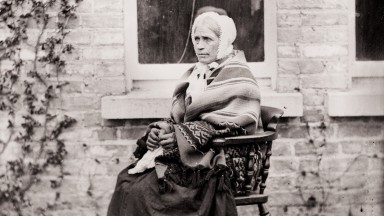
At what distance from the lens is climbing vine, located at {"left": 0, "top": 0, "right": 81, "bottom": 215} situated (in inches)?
233

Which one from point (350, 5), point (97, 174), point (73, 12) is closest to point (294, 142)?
point (350, 5)

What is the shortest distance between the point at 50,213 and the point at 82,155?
0.52 meters

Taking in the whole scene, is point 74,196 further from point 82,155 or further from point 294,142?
point 294,142

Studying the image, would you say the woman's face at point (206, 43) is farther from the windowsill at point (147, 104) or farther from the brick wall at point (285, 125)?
the brick wall at point (285, 125)

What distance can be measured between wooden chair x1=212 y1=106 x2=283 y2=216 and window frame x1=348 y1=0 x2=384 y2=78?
1570 millimetres

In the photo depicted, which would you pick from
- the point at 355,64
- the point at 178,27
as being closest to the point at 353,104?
the point at 355,64

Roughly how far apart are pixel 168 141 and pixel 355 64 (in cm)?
210

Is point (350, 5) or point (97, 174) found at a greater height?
point (350, 5)

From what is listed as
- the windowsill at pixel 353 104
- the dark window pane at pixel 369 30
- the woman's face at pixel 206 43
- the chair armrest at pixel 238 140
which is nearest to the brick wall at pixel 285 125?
the windowsill at pixel 353 104

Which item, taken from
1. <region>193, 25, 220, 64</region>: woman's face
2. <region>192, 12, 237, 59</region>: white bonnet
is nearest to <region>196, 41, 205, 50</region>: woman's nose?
<region>193, 25, 220, 64</region>: woman's face

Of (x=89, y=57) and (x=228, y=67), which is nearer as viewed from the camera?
(x=228, y=67)

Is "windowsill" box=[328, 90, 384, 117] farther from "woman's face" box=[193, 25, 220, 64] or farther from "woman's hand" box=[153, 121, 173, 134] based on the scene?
"woman's hand" box=[153, 121, 173, 134]

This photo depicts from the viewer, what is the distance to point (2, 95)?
19.6ft

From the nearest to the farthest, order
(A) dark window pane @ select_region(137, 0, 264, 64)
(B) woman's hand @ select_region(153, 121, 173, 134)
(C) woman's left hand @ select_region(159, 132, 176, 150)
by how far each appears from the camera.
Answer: (C) woman's left hand @ select_region(159, 132, 176, 150) → (B) woman's hand @ select_region(153, 121, 173, 134) → (A) dark window pane @ select_region(137, 0, 264, 64)
